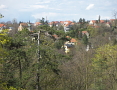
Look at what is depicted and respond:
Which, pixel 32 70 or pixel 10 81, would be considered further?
pixel 32 70

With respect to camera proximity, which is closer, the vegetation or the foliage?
the vegetation

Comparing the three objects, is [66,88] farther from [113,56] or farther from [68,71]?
[113,56]

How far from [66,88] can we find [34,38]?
483 cm

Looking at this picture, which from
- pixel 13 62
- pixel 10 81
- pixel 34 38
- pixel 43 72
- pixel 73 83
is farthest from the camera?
pixel 73 83

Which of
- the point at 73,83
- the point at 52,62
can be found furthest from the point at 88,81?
the point at 52,62

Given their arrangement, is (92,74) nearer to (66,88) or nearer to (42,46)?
(66,88)

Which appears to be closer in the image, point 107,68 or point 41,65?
point 41,65

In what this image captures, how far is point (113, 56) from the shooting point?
500 inches

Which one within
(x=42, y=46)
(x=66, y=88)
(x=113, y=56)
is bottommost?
(x=66, y=88)

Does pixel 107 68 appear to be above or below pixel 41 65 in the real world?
below

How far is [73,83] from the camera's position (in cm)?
1108

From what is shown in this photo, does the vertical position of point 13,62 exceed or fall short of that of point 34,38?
it falls short

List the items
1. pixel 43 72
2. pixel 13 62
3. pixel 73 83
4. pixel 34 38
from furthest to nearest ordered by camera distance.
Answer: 1. pixel 73 83
2. pixel 13 62
3. pixel 34 38
4. pixel 43 72

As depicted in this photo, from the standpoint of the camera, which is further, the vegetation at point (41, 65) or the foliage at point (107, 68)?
the foliage at point (107, 68)
